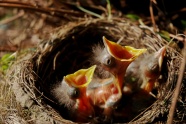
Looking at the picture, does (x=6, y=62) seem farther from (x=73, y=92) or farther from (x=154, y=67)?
(x=154, y=67)

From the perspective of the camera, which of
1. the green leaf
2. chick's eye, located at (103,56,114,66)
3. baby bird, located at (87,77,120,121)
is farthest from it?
the green leaf

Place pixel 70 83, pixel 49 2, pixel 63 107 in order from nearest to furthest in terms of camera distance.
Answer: pixel 70 83 → pixel 63 107 → pixel 49 2

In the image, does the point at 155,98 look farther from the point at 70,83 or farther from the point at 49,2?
the point at 49,2

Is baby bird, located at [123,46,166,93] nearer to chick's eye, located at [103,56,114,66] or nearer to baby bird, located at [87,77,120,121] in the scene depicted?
baby bird, located at [87,77,120,121]

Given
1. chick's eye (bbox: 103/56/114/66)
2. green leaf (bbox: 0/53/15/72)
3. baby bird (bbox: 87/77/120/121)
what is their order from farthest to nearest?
1. green leaf (bbox: 0/53/15/72)
2. baby bird (bbox: 87/77/120/121)
3. chick's eye (bbox: 103/56/114/66)

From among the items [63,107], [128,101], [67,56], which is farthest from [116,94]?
[67,56]

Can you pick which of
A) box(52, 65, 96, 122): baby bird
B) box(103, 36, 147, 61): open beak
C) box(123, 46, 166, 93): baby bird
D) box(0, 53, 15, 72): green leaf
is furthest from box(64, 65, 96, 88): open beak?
box(0, 53, 15, 72): green leaf
